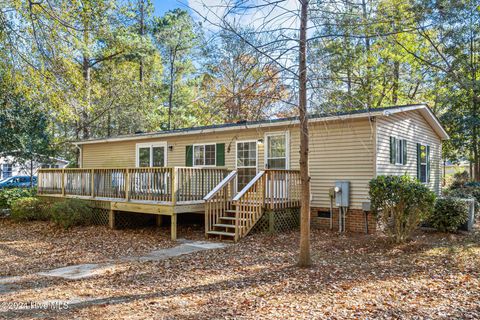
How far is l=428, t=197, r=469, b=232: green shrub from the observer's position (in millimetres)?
9609

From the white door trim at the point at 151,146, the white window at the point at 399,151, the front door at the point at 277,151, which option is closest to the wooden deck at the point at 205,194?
the front door at the point at 277,151

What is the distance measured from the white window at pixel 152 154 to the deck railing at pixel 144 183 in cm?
281

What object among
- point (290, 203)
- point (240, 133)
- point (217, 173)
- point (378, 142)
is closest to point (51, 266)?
point (217, 173)

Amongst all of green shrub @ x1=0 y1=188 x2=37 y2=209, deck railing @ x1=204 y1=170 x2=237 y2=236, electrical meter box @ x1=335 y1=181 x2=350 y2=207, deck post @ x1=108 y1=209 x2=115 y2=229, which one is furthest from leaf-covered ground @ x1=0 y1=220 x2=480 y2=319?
green shrub @ x1=0 y1=188 x2=37 y2=209

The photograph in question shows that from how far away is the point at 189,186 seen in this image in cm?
968

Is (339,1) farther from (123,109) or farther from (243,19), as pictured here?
(123,109)

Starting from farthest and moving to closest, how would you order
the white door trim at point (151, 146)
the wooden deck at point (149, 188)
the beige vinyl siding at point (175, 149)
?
the white door trim at point (151, 146) → the beige vinyl siding at point (175, 149) → the wooden deck at point (149, 188)

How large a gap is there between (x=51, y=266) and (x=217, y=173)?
494cm

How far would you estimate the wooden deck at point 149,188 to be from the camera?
945cm

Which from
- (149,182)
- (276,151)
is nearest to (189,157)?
(149,182)

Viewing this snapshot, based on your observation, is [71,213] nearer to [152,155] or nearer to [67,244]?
[67,244]

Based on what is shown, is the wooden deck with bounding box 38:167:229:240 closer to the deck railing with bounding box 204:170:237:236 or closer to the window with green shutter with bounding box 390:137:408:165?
the deck railing with bounding box 204:170:237:236

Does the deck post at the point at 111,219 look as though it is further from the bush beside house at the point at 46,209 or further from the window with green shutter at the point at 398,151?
the window with green shutter at the point at 398,151

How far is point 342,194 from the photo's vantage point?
9.96m
